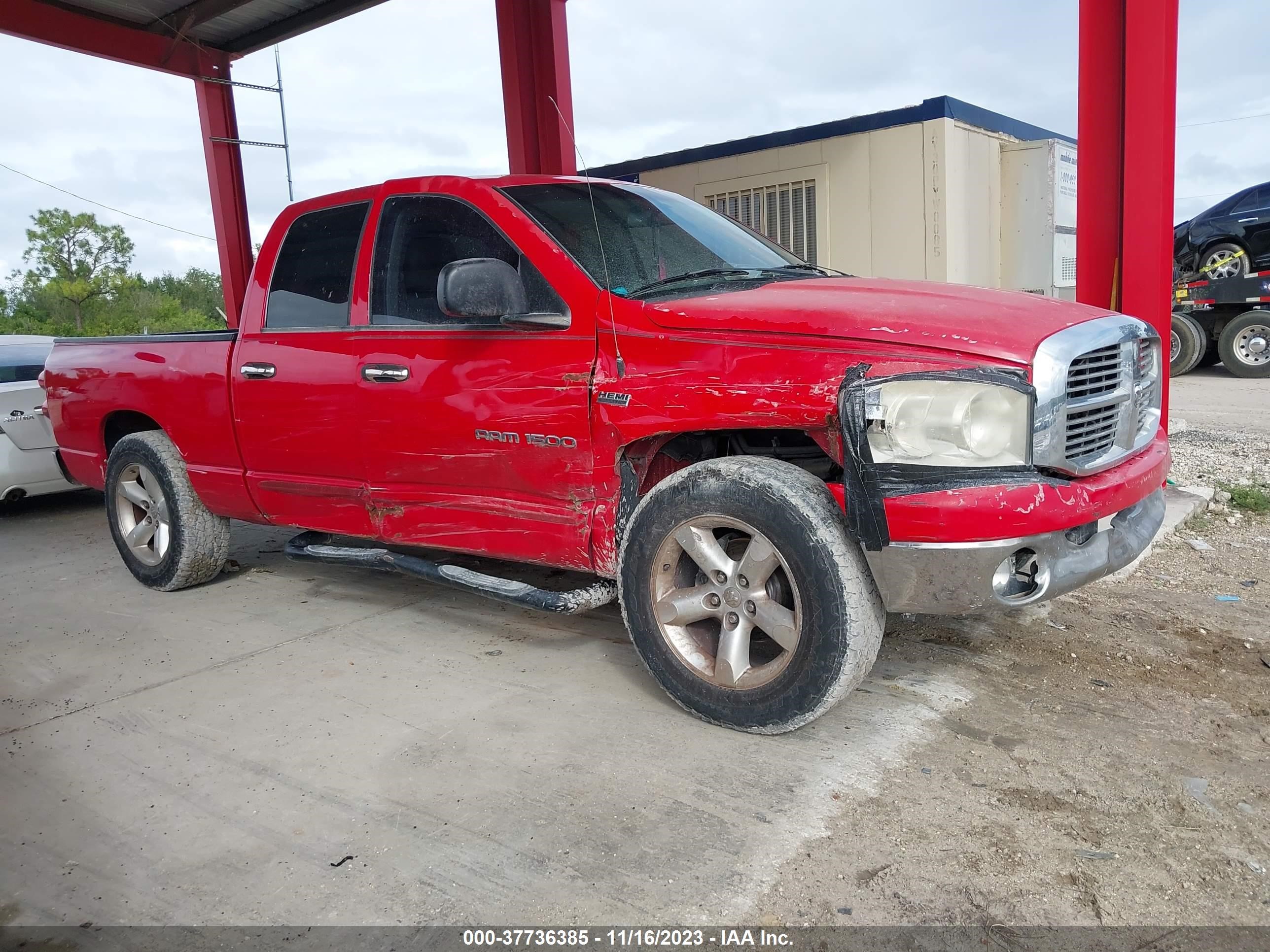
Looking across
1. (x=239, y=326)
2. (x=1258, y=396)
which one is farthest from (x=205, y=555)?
(x=1258, y=396)

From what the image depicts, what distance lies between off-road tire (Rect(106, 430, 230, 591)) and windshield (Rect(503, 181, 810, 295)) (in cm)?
243

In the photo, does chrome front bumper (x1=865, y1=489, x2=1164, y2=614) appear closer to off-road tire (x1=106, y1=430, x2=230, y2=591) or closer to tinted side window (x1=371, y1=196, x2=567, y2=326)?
tinted side window (x1=371, y1=196, x2=567, y2=326)

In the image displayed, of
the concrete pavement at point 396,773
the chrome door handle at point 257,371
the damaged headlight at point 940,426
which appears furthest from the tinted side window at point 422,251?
the damaged headlight at point 940,426

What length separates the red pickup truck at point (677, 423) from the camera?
2668 millimetres

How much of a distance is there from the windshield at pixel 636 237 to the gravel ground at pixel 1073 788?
1648 mm

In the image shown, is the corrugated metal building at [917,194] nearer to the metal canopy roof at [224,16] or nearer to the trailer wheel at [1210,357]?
the trailer wheel at [1210,357]

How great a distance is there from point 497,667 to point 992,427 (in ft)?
6.89

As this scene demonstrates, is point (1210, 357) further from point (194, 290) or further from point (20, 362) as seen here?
point (194, 290)

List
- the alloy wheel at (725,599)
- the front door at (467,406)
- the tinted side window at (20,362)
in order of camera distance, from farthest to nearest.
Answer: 1. the tinted side window at (20,362)
2. the front door at (467,406)
3. the alloy wheel at (725,599)

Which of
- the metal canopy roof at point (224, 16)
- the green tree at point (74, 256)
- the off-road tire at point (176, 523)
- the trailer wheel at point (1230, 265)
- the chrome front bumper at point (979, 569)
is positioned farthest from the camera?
the green tree at point (74, 256)

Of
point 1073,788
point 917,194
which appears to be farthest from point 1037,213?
point 1073,788

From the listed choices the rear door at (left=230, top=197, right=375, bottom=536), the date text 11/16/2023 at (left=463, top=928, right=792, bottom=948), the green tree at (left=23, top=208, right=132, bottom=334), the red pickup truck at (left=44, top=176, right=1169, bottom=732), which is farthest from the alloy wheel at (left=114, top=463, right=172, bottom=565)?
the green tree at (left=23, top=208, right=132, bottom=334)

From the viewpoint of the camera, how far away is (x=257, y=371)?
4359mm

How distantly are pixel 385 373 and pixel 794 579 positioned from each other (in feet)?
6.25
